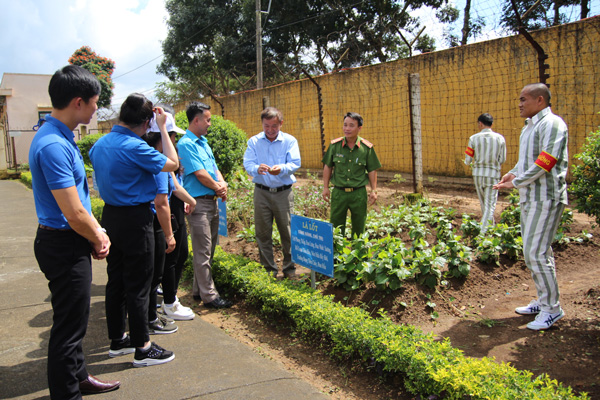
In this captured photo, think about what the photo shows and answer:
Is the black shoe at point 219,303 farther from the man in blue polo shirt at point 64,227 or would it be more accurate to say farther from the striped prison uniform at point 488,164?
the striped prison uniform at point 488,164

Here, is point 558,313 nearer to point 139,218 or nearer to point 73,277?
point 139,218

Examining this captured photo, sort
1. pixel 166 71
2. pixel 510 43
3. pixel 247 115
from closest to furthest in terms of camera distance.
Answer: pixel 510 43 < pixel 247 115 < pixel 166 71

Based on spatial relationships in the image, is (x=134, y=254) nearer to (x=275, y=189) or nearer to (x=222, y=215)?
(x=275, y=189)

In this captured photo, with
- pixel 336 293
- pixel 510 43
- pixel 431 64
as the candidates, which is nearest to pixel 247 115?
pixel 431 64

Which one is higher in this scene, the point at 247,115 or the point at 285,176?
the point at 247,115

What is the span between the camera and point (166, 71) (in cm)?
3031

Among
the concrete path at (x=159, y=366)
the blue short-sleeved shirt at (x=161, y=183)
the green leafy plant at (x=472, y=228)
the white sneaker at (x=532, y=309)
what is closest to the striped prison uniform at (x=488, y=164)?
the green leafy plant at (x=472, y=228)

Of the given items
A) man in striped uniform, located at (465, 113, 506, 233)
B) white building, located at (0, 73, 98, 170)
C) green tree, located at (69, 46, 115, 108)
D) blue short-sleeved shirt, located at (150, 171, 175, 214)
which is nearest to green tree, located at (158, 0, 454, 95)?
green tree, located at (69, 46, 115, 108)

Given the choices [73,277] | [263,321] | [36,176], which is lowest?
[263,321]

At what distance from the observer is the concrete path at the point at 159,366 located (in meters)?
2.95

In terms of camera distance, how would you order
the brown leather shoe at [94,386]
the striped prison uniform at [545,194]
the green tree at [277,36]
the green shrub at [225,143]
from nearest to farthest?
the brown leather shoe at [94,386], the striped prison uniform at [545,194], the green shrub at [225,143], the green tree at [277,36]

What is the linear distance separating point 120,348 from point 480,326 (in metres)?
3.00

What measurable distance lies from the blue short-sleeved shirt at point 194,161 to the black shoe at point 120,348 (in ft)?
4.99

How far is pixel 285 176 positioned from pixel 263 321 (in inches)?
63.3
